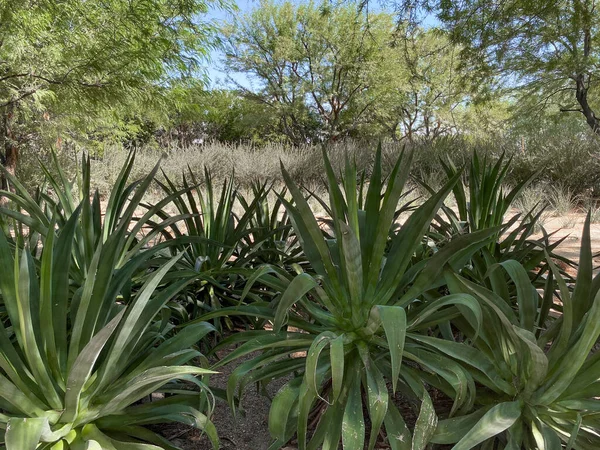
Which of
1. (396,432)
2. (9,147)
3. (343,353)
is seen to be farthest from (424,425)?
(9,147)

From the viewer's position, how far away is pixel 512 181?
9594 millimetres

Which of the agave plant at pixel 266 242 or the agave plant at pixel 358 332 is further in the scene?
the agave plant at pixel 266 242

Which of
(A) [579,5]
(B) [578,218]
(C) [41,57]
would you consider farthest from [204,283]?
(B) [578,218]

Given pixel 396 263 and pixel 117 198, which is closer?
pixel 396 263

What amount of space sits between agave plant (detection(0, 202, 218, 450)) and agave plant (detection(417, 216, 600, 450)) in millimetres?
732

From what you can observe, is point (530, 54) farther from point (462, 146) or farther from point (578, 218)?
point (578, 218)

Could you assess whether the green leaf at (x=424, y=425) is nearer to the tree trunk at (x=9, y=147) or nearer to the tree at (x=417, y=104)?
the tree trunk at (x=9, y=147)

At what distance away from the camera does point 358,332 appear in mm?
1417

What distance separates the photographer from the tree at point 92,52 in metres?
4.97

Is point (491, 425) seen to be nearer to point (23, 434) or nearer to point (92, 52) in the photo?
point (23, 434)

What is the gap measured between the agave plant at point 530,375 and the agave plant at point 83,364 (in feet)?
2.40

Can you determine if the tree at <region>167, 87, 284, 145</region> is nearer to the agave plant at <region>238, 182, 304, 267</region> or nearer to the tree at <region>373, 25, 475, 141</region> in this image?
the tree at <region>373, 25, 475, 141</region>

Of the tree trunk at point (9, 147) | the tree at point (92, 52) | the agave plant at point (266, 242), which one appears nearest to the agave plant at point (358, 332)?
the agave plant at point (266, 242)

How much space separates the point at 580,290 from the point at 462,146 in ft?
34.5
